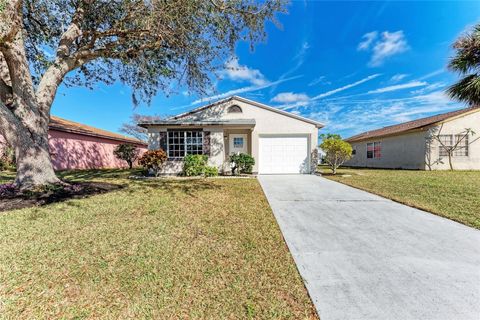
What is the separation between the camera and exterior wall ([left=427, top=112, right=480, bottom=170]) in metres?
13.6

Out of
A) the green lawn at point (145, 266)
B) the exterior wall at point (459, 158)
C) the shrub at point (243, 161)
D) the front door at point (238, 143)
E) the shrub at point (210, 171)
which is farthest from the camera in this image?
the exterior wall at point (459, 158)

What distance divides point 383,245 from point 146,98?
404 inches

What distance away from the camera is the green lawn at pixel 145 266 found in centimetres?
189

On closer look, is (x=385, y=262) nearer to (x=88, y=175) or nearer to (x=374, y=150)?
(x=88, y=175)

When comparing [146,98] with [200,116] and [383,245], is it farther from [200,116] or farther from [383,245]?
[383,245]

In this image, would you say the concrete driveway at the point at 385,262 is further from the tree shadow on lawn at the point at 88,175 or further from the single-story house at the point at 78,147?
the single-story house at the point at 78,147

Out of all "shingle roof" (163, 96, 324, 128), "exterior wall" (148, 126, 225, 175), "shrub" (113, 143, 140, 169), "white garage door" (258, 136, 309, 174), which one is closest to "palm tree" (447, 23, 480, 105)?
"shingle roof" (163, 96, 324, 128)

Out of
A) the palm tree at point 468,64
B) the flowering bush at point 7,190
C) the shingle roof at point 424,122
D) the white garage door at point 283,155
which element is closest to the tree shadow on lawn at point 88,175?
the flowering bush at point 7,190

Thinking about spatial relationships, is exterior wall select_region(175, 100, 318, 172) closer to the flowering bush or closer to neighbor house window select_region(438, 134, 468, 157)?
the flowering bush

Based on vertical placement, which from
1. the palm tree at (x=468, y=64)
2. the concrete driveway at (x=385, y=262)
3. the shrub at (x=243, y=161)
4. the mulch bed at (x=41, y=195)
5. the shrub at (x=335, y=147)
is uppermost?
the palm tree at (x=468, y=64)

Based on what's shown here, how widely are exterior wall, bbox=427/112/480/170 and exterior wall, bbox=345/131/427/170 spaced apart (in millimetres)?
655

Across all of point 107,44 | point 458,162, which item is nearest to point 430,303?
point 107,44

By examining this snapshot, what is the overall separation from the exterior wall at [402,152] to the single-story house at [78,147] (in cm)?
2477

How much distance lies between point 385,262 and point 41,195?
8162 millimetres
